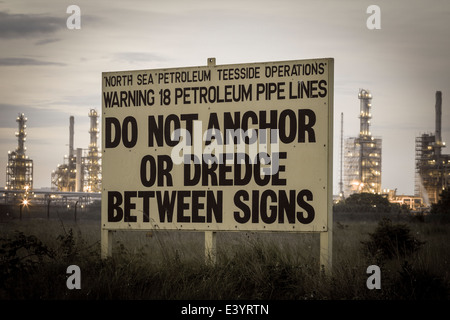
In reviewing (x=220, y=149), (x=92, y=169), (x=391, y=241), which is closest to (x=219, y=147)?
(x=220, y=149)

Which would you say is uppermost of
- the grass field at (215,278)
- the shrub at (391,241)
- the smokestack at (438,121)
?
the smokestack at (438,121)

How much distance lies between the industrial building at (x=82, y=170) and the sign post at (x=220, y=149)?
3311 inches

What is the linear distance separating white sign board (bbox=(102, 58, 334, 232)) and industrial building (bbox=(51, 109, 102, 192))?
276 ft

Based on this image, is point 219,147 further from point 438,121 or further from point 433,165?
point 438,121

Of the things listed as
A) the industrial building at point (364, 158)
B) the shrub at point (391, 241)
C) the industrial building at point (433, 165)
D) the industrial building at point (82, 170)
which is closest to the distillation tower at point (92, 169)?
the industrial building at point (82, 170)

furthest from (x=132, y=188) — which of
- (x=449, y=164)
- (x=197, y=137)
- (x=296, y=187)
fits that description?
(x=449, y=164)

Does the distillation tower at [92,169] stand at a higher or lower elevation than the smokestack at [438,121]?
lower

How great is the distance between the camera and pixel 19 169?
92.5 meters

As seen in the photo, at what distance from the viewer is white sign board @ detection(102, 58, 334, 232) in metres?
7.99

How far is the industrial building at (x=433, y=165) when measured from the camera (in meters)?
89.8

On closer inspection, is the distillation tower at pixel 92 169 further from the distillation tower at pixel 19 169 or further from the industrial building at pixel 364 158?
the industrial building at pixel 364 158

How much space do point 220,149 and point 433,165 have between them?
90.3m

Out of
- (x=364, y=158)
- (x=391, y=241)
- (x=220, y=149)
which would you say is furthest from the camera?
(x=364, y=158)
